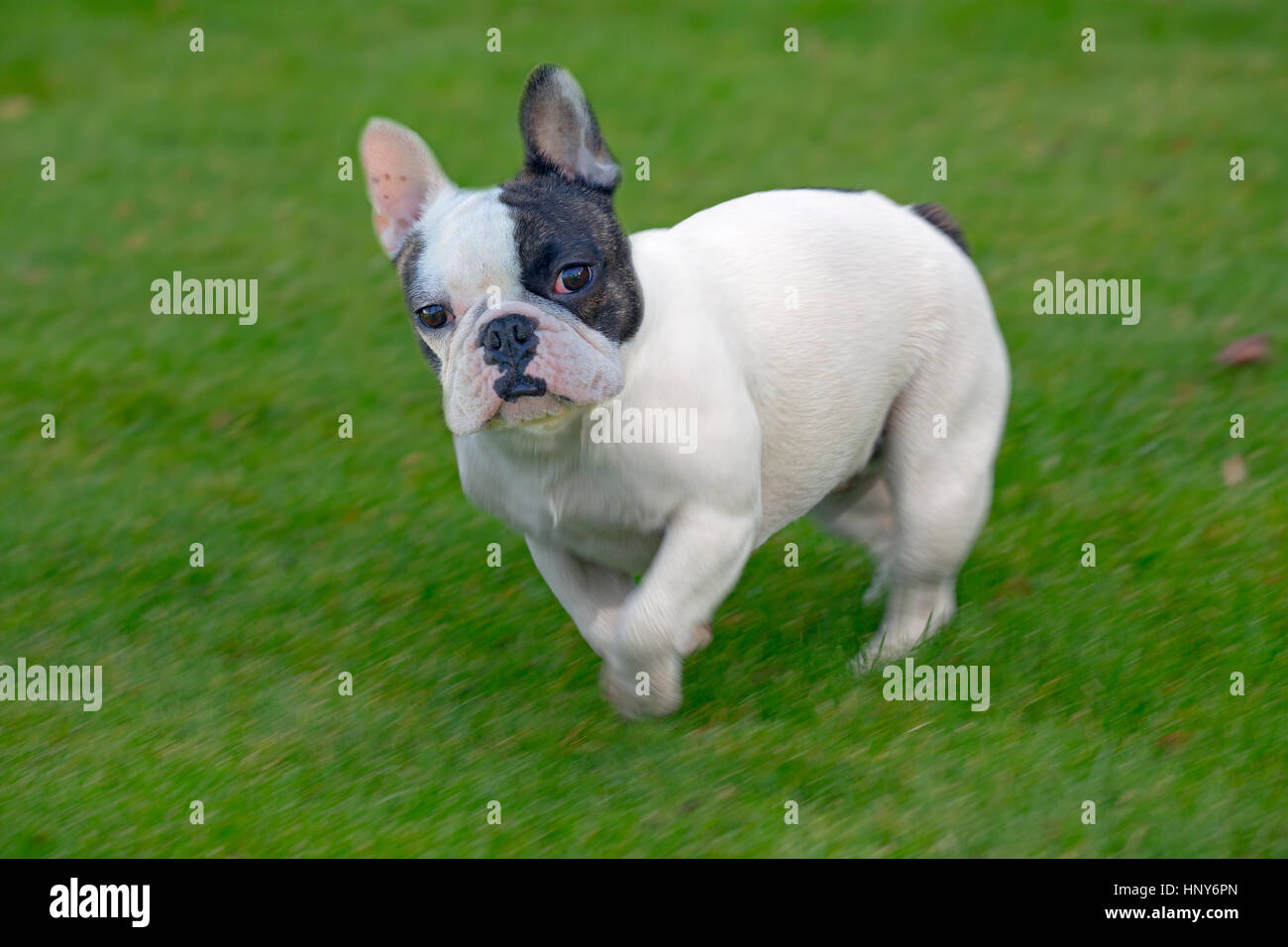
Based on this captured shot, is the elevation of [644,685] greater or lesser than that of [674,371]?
lesser

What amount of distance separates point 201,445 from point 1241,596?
460 centimetres

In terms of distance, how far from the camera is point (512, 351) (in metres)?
4.06

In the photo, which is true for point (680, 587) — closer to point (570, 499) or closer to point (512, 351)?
point (570, 499)

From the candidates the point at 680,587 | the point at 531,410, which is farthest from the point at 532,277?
the point at 680,587

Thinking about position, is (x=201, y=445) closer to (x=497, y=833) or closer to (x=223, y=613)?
(x=223, y=613)

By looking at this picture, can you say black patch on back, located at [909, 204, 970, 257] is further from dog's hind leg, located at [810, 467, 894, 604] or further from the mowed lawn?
the mowed lawn

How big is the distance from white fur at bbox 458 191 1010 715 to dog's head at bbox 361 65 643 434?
0.15m

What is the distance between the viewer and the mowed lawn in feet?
15.2

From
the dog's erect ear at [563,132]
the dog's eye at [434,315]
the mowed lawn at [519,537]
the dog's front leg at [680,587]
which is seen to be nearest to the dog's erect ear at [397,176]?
the dog's erect ear at [563,132]

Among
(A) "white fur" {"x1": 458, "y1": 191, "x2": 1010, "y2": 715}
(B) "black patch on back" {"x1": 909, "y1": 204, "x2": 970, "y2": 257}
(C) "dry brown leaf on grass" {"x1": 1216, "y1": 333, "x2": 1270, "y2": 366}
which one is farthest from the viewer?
(C) "dry brown leaf on grass" {"x1": 1216, "y1": 333, "x2": 1270, "y2": 366}

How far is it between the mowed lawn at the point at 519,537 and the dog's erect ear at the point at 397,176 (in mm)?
1592

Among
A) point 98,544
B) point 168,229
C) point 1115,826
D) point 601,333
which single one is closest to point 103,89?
point 168,229

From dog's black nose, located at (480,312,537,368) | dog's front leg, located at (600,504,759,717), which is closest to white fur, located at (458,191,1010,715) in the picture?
dog's front leg, located at (600,504,759,717)

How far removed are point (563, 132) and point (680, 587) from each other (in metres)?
1.30
